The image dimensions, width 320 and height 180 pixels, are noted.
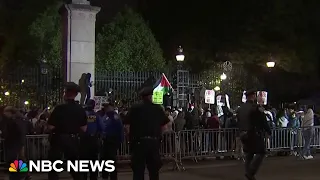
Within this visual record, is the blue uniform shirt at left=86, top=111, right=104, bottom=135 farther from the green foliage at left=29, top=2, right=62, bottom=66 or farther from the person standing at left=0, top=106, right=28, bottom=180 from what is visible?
the green foliage at left=29, top=2, right=62, bottom=66

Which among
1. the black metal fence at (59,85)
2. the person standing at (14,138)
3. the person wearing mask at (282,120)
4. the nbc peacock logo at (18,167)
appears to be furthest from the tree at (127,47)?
the nbc peacock logo at (18,167)

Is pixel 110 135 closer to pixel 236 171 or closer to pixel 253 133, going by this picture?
pixel 253 133

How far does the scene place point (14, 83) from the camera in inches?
870

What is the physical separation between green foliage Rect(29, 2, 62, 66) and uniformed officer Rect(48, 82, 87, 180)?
1141 inches

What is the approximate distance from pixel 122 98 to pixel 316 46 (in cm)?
1749

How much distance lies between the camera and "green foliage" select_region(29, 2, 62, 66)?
123 feet

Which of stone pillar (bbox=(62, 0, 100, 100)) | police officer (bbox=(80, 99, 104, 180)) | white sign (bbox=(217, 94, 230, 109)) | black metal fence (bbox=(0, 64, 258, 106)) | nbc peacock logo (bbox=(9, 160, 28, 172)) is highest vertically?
stone pillar (bbox=(62, 0, 100, 100))

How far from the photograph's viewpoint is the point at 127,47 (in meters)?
35.9

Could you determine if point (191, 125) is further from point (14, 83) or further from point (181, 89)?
point (14, 83)

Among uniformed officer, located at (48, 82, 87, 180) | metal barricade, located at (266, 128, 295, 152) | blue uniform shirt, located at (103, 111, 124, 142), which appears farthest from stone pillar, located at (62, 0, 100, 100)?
uniformed officer, located at (48, 82, 87, 180)

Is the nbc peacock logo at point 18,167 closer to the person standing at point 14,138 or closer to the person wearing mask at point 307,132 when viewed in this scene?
the person standing at point 14,138

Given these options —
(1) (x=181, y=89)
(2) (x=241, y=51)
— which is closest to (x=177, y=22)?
(2) (x=241, y=51)

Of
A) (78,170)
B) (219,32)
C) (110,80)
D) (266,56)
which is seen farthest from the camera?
(219,32)

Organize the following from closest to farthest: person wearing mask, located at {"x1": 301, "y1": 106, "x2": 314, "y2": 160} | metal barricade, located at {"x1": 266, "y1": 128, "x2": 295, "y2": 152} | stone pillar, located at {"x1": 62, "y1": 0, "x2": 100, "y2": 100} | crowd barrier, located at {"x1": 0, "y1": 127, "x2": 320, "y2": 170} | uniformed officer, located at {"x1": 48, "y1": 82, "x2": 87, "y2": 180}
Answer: uniformed officer, located at {"x1": 48, "y1": 82, "x2": 87, "y2": 180} → crowd barrier, located at {"x1": 0, "y1": 127, "x2": 320, "y2": 170} → person wearing mask, located at {"x1": 301, "y1": 106, "x2": 314, "y2": 160} → metal barricade, located at {"x1": 266, "y1": 128, "x2": 295, "y2": 152} → stone pillar, located at {"x1": 62, "y1": 0, "x2": 100, "y2": 100}
